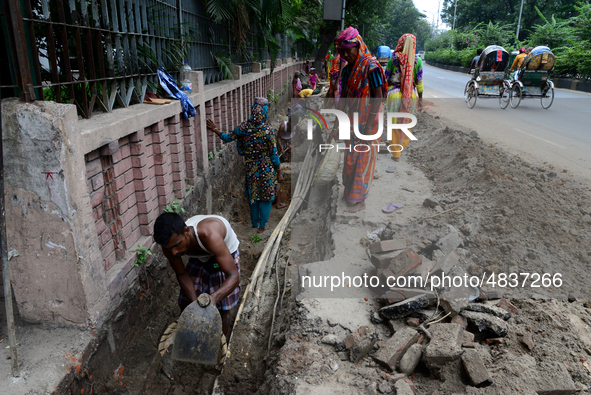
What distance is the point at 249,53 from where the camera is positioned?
887 cm

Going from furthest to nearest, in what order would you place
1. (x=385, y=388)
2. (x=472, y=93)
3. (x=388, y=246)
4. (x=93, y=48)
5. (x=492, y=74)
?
(x=472, y=93) < (x=492, y=74) < (x=388, y=246) < (x=93, y=48) < (x=385, y=388)

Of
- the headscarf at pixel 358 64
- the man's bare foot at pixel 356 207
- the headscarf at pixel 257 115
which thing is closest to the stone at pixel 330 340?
the man's bare foot at pixel 356 207

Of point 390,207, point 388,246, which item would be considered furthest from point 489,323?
point 390,207

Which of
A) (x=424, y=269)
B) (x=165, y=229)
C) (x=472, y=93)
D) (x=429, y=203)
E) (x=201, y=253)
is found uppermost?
(x=472, y=93)

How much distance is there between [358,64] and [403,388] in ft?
11.3

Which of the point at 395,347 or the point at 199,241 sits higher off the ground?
the point at 199,241

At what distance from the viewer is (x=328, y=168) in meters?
6.02

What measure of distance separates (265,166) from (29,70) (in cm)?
344

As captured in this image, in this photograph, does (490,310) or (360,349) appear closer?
(360,349)

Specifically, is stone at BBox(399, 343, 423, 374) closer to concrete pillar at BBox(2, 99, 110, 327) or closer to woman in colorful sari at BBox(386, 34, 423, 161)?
concrete pillar at BBox(2, 99, 110, 327)

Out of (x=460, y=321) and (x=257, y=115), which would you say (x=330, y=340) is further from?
(x=257, y=115)

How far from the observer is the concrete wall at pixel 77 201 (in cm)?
233

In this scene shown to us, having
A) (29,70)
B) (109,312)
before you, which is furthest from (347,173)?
(29,70)

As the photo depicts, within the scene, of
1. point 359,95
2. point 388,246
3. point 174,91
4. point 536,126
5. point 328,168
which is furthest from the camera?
point 536,126
